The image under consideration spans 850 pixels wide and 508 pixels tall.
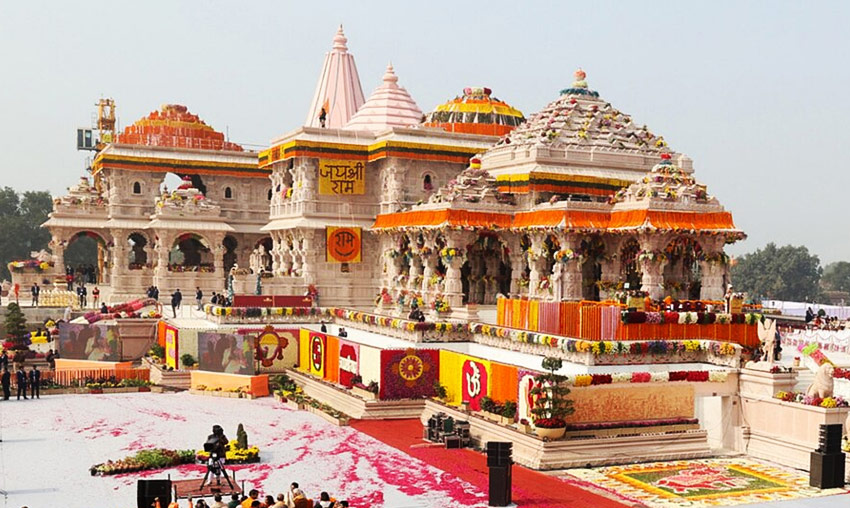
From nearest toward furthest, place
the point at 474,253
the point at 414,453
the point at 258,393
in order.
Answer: the point at 414,453
the point at 258,393
the point at 474,253

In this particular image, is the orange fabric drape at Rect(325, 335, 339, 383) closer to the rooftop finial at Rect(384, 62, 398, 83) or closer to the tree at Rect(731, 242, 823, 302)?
the rooftop finial at Rect(384, 62, 398, 83)

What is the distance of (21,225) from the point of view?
280 feet

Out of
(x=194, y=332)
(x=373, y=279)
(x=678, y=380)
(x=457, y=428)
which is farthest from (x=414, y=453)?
(x=373, y=279)

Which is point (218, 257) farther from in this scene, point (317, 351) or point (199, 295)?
point (317, 351)

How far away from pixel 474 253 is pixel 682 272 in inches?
344

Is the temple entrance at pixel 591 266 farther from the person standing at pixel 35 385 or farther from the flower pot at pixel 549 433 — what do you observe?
the person standing at pixel 35 385

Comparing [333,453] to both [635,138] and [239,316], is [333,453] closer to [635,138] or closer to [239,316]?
[239,316]

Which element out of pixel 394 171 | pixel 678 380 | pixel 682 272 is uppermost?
pixel 394 171

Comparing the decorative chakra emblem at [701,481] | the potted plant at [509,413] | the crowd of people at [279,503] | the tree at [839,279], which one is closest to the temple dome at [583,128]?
the potted plant at [509,413]

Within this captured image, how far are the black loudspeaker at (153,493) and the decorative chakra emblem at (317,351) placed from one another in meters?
15.1

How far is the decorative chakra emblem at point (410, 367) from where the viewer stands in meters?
25.7

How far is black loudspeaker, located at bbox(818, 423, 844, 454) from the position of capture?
707 inches

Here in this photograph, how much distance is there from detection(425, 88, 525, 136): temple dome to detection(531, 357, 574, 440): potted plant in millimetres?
27991

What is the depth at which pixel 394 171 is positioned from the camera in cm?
4372
